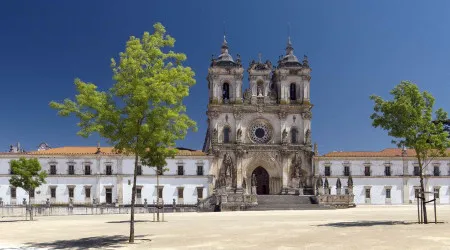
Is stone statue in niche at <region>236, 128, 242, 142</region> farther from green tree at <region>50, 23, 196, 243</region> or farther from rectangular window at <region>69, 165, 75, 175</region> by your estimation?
green tree at <region>50, 23, 196, 243</region>

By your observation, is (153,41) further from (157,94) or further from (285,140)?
(285,140)

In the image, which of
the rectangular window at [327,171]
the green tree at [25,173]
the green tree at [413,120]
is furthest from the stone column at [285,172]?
the green tree at [413,120]

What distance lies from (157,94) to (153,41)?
254 centimetres

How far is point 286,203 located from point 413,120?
34.2 meters

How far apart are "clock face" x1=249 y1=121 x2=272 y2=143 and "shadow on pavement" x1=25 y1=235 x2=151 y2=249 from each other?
5324cm

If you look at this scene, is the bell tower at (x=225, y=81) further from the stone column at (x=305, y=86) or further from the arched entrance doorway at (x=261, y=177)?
the arched entrance doorway at (x=261, y=177)

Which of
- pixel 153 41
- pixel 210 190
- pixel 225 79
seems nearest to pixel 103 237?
pixel 153 41

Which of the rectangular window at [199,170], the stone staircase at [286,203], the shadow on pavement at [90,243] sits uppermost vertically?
the rectangular window at [199,170]

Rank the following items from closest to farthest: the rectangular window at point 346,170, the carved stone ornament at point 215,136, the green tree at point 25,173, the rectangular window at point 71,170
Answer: the green tree at point 25,173
the rectangular window at point 71,170
the carved stone ornament at point 215,136
the rectangular window at point 346,170

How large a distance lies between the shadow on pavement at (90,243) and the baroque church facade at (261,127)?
50.2 m

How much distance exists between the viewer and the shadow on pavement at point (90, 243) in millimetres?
23320

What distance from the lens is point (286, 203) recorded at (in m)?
67.4

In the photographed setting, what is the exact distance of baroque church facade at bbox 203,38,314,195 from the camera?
77.6 meters

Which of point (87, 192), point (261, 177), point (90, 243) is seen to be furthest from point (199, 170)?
point (90, 243)
